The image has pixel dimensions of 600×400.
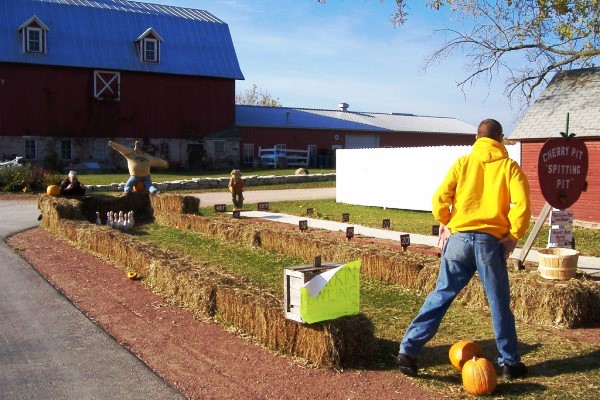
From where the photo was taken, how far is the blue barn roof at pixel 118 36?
1569 inches

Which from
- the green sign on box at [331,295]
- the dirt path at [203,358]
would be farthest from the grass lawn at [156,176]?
the green sign on box at [331,295]

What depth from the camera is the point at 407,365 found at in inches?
231

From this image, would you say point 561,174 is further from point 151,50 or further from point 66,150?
point 151,50

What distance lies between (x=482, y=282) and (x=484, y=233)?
425 millimetres

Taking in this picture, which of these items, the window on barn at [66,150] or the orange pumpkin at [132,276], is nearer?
the orange pumpkin at [132,276]

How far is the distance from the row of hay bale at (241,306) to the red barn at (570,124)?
12.3 metres

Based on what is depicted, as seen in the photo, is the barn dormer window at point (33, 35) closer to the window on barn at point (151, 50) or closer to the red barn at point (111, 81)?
the red barn at point (111, 81)

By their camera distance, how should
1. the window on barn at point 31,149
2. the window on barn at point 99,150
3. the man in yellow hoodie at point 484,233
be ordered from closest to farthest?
the man in yellow hoodie at point 484,233 → the window on barn at point 31,149 → the window on barn at point 99,150

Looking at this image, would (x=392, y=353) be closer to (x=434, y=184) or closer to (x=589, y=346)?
(x=589, y=346)

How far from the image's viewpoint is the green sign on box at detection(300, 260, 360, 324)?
20.3 feet

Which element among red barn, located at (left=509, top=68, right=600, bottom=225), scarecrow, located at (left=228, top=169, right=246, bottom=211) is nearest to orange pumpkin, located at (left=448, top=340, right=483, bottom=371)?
red barn, located at (left=509, top=68, right=600, bottom=225)

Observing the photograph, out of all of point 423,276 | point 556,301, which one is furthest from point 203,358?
point 556,301

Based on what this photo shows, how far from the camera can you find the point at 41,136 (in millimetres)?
39688

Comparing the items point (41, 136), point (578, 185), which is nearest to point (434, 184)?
point (578, 185)
